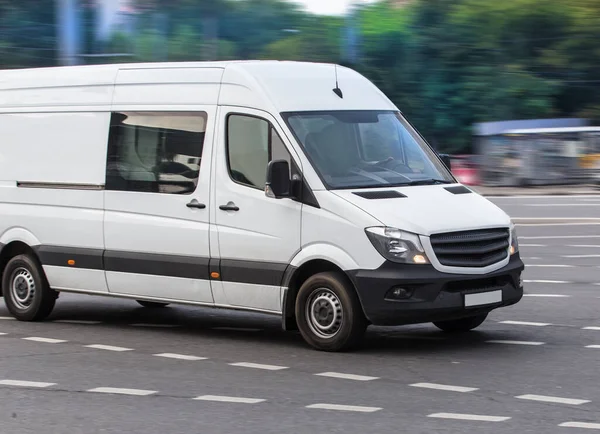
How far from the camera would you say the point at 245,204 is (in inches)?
386

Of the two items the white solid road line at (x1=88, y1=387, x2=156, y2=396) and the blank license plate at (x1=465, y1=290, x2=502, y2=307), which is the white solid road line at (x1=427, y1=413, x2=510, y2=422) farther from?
the blank license plate at (x1=465, y1=290, x2=502, y2=307)

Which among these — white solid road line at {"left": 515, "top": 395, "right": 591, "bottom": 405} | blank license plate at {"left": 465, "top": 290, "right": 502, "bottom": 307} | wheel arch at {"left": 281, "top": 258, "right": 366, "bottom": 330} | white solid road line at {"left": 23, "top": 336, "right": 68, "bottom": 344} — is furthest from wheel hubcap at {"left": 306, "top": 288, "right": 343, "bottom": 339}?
white solid road line at {"left": 23, "top": 336, "right": 68, "bottom": 344}

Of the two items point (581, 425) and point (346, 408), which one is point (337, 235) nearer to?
point (346, 408)

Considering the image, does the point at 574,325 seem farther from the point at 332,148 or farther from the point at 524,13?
the point at 524,13

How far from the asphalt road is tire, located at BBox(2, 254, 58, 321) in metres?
0.15

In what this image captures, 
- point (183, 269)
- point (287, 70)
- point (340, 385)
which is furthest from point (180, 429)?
point (287, 70)

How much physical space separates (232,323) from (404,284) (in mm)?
2666

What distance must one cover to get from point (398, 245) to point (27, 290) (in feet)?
14.1

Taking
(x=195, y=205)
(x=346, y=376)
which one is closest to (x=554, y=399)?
(x=346, y=376)

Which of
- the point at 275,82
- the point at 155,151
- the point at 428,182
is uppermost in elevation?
the point at 275,82

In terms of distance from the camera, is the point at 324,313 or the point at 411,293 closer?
the point at 411,293

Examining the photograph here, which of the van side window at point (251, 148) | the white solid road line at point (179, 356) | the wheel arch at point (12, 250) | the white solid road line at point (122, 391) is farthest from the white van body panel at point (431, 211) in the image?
the wheel arch at point (12, 250)

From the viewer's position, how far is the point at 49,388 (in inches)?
316

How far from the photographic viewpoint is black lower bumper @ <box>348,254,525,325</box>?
29.5ft
